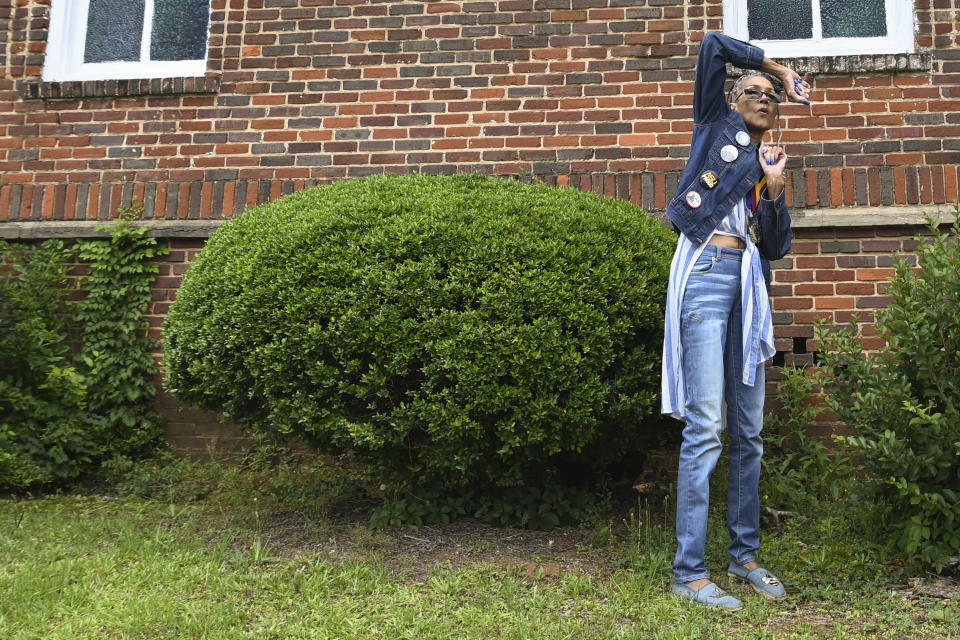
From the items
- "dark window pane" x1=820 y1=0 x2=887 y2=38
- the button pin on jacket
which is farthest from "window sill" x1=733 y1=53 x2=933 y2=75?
the button pin on jacket

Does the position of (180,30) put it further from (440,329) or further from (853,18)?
(853,18)

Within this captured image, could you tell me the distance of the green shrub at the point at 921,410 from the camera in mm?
3268

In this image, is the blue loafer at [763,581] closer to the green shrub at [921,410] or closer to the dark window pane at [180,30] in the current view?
the green shrub at [921,410]

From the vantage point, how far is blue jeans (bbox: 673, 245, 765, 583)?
10.2 feet

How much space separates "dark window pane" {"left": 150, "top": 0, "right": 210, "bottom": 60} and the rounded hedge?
2.65m

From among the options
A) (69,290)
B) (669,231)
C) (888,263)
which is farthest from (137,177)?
(888,263)

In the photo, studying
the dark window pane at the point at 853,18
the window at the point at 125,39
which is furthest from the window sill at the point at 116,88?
the dark window pane at the point at 853,18

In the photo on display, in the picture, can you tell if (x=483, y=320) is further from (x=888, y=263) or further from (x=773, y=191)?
(x=888, y=263)

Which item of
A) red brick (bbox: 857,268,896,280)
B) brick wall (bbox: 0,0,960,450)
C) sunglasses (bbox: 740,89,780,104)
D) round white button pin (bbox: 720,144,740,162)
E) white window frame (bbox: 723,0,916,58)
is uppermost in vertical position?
white window frame (bbox: 723,0,916,58)

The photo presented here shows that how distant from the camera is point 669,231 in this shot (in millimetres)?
4164

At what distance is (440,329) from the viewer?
11.4ft

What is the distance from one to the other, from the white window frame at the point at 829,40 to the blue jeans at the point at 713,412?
278 cm

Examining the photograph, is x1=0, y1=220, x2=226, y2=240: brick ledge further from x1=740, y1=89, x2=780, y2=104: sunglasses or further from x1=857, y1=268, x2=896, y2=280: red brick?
A: x1=857, y1=268, x2=896, y2=280: red brick

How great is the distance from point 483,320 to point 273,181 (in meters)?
2.52
